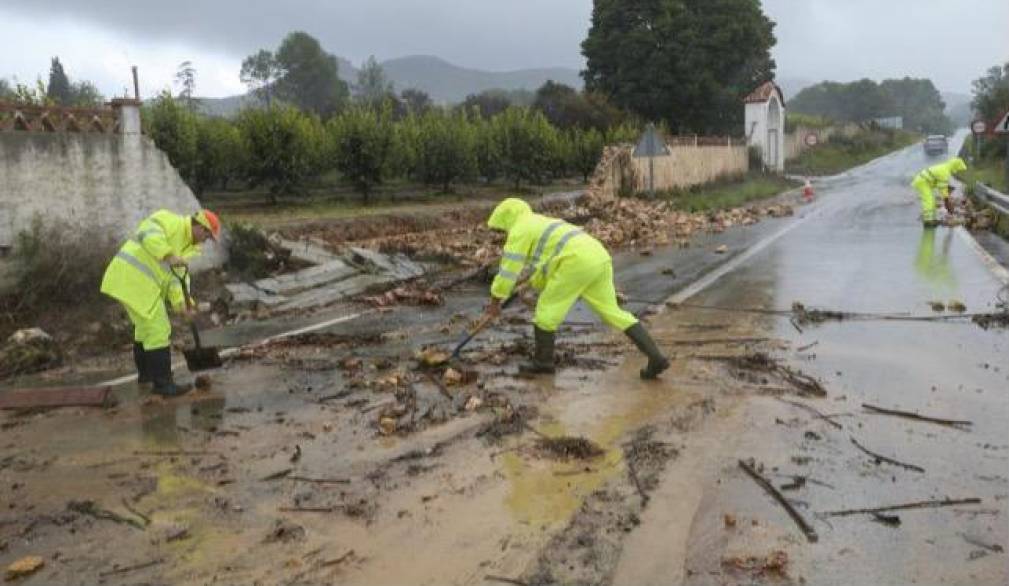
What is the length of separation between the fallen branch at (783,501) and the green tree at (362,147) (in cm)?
1877

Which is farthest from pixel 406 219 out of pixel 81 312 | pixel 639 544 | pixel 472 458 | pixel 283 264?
pixel 639 544

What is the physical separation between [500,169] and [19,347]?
2167 cm

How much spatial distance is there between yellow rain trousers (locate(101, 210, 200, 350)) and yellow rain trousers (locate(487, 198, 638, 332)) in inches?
104

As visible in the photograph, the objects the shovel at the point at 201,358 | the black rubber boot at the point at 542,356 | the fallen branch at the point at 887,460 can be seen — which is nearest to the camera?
the fallen branch at the point at 887,460

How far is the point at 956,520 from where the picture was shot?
429 cm

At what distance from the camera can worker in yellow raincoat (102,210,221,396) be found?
271 inches

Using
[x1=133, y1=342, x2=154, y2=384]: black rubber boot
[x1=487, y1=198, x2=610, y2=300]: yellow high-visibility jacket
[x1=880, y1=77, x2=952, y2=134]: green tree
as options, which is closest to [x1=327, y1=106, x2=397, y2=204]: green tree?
[x1=133, y1=342, x2=154, y2=384]: black rubber boot

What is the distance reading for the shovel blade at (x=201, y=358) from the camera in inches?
306

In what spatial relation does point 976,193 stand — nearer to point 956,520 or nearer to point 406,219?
point 406,219

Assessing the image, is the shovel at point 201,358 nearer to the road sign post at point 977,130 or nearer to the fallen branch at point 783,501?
the fallen branch at point 783,501

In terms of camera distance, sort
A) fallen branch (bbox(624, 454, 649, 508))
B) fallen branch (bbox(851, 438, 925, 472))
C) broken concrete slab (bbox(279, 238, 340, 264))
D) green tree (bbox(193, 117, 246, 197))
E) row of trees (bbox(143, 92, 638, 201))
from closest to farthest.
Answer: fallen branch (bbox(624, 454, 649, 508)) → fallen branch (bbox(851, 438, 925, 472)) → broken concrete slab (bbox(279, 238, 340, 264)) → row of trees (bbox(143, 92, 638, 201)) → green tree (bbox(193, 117, 246, 197))

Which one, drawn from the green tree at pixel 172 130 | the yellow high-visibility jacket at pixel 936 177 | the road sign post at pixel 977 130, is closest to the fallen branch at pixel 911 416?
the yellow high-visibility jacket at pixel 936 177

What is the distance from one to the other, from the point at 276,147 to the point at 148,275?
1426 cm

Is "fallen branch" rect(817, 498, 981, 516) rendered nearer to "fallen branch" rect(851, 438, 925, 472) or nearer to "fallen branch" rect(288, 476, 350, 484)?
"fallen branch" rect(851, 438, 925, 472)
